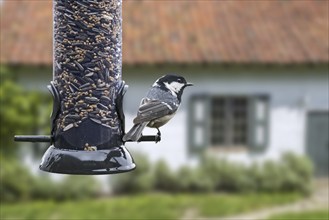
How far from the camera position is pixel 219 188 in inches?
585

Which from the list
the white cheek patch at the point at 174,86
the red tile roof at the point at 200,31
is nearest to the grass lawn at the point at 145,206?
the red tile roof at the point at 200,31

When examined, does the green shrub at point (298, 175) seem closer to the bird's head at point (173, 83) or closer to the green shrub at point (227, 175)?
the green shrub at point (227, 175)

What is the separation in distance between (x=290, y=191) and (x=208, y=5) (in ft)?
13.2

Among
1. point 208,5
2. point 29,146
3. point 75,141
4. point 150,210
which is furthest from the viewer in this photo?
point 208,5

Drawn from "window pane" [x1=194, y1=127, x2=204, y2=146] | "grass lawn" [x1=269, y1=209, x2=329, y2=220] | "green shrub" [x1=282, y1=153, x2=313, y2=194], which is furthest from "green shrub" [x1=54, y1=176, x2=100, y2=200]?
"green shrub" [x1=282, y1=153, x2=313, y2=194]

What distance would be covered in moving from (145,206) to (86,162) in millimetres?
8451

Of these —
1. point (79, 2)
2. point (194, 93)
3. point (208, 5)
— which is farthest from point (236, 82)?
point (79, 2)

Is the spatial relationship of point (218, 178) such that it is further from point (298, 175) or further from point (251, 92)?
point (251, 92)

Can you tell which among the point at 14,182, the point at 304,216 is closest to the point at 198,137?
the point at 304,216

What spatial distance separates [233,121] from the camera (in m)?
15.8

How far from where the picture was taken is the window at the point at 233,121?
15.5 metres

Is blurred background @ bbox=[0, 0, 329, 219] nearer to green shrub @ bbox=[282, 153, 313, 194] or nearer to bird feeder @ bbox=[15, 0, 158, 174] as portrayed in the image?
green shrub @ bbox=[282, 153, 313, 194]

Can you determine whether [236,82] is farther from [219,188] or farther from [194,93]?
[219,188]

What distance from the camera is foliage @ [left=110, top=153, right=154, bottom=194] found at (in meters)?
14.3
